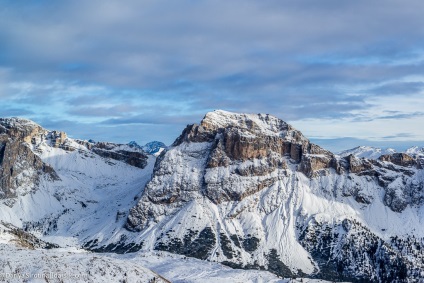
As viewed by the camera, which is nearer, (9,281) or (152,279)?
(9,281)

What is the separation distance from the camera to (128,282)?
192m

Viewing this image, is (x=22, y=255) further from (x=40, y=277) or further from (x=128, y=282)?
(x=128, y=282)

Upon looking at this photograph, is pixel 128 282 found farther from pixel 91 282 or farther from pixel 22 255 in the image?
pixel 22 255

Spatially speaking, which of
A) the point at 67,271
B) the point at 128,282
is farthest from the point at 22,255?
the point at 128,282

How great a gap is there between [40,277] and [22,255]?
18.2m

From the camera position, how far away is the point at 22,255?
646ft

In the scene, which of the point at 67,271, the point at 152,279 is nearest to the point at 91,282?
the point at 67,271

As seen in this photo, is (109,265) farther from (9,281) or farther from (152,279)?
(9,281)

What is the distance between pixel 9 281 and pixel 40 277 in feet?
27.8

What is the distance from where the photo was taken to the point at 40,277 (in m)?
182

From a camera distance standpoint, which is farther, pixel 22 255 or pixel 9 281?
pixel 22 255

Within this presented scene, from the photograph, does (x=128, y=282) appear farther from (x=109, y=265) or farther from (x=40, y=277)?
(x=40, y=277)

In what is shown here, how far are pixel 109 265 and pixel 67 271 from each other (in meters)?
14.6

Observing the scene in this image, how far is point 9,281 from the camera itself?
178 meters
